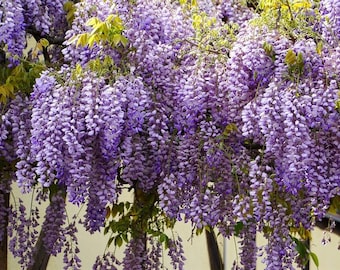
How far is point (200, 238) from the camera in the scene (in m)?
5.91

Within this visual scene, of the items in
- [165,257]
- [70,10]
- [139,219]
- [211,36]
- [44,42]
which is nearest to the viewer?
[211,36]

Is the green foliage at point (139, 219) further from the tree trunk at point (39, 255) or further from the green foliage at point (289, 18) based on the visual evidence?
the green foliage at point (289, 18)

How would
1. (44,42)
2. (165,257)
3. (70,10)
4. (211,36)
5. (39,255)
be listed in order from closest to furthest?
1. (211,36)
2. (44,42)
3. (70,10)
4. (39,255)
5. (165,257)

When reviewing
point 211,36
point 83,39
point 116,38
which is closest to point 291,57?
point 211,36

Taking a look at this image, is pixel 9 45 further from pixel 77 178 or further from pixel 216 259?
pixel 216 259

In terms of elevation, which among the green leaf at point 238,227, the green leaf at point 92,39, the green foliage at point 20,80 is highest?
the green foliage at point 20,80

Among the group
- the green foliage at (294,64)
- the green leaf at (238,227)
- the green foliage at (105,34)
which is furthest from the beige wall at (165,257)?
the green foliage at (294,64)

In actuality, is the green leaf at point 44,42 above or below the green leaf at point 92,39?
above

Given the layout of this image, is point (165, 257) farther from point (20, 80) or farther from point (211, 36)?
point (211, 36)

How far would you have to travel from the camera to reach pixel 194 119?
10.3ft

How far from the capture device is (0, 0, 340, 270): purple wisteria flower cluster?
2.97 metres

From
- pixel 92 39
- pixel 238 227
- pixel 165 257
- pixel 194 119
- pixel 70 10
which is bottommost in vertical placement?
pixel 238 227

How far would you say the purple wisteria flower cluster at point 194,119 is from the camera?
2.97m

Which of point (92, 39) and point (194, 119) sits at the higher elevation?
point (92, 39)
